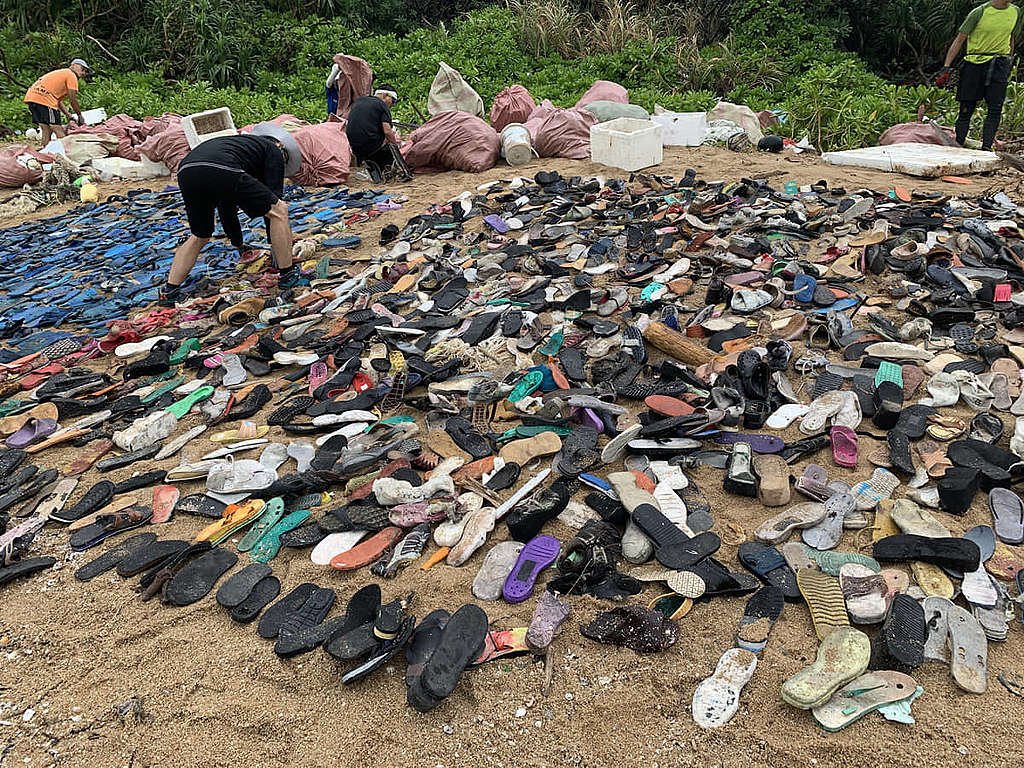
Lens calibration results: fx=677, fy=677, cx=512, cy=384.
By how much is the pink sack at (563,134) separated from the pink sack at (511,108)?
324 mm

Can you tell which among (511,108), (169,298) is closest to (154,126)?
(511,108)

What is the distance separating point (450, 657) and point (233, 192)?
359 centimetres

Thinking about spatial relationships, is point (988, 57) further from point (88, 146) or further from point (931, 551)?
point (88, 146)

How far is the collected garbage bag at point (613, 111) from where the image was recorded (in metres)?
7.13

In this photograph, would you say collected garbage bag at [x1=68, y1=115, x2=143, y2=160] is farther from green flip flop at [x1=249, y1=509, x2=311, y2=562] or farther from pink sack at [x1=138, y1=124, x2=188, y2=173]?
green flip flop at [x1=249, y1=509, x2=311, y2=562]

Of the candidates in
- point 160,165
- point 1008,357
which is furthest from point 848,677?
point 160,165

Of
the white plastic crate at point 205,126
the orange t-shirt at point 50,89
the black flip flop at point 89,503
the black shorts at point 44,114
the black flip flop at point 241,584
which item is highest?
the orange t-shirt at point 50,89

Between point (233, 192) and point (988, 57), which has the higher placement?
point (988, 57)

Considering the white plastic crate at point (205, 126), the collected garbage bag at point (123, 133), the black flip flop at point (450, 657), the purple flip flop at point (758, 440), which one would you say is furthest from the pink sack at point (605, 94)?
the black flip flop at point (450, 657)

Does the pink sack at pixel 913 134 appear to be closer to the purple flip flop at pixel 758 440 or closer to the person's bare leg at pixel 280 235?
the purple flip flop at pixel 758 440

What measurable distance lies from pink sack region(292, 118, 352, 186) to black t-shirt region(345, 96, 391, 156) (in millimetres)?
337

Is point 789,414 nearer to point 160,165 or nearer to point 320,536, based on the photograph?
point 320,536

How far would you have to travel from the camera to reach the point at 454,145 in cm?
676

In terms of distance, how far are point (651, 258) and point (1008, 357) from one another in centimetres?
196
